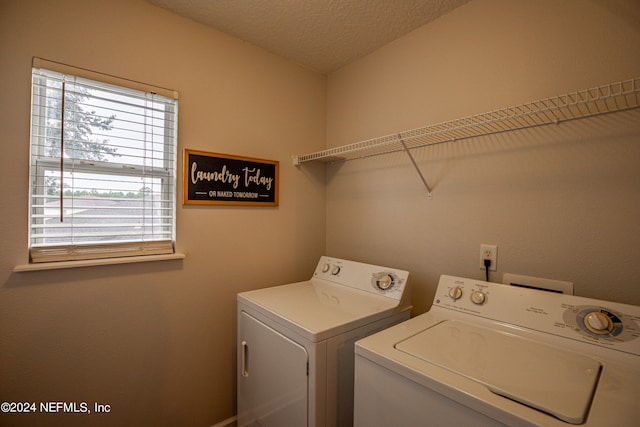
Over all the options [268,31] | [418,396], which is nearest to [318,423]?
[418,396]

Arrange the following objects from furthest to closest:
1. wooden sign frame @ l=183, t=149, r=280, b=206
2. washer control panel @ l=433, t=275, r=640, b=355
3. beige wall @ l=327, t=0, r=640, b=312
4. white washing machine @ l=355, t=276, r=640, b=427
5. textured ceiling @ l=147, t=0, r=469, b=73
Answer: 1. wooden sign frame @ l=183, t=149, r=280, b=206
2. textured ceiling @ l=147, t=0, r=469, b=73
3. beige wall @ l=327, t=0, r=640, b=312
4. washer control panel @ l=433, t=275, r=640, b=355
5. white washing machine @ l=355, t=276, r=640, b=427

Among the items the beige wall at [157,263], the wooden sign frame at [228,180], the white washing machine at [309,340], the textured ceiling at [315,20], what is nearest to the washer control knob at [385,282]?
the white washing machine at [309,340]

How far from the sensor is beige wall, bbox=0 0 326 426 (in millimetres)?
1206

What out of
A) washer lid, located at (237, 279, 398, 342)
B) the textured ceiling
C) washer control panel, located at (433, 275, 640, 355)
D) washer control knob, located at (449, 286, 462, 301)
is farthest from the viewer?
the textured ceiling

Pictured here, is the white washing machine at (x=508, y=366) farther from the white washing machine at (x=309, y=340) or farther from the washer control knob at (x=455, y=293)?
the white washing machine at (x=309, y=340)

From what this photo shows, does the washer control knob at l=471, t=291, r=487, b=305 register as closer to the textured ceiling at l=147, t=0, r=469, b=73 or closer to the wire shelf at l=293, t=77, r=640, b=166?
the wire shelf at l=293, t=77, r=640, b=166

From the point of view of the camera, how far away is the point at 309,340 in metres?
1.14

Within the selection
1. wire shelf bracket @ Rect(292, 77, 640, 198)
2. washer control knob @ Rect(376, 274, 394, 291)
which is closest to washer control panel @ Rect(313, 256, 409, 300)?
washer control knob @ Rect(376, 274, 394, 291)

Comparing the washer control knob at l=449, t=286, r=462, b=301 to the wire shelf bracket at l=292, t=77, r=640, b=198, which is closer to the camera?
the wire shelf bracket at l=292, t=77, r=640, b=198

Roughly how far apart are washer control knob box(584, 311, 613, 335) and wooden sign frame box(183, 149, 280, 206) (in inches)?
64.9

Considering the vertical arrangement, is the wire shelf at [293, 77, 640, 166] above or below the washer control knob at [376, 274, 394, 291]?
above

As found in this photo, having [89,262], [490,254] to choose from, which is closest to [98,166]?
[89,262]

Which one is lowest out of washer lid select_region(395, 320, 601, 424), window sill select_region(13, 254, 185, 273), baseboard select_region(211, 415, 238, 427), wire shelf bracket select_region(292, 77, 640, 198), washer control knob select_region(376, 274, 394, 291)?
baseboard select_region(211, 415, 238, 427)

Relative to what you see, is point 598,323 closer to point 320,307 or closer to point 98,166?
point 320,307
